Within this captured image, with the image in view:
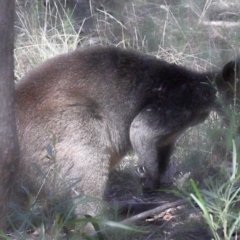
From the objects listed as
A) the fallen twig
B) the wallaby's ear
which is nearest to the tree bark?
the fallen twig

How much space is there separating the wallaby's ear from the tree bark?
2.54 meters

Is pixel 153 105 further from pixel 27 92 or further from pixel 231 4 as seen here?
pixel 231 4

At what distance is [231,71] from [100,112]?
51.9 inches

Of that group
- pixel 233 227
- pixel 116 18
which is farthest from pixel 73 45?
pixel 233 227

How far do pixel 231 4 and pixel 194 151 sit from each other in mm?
3195

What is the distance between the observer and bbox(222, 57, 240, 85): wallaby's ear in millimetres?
5113

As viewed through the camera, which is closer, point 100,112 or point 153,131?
point 100,112

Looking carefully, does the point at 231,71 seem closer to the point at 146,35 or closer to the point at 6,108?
the point at 146,35

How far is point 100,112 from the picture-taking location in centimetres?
487

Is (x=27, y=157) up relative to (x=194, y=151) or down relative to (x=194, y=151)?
up

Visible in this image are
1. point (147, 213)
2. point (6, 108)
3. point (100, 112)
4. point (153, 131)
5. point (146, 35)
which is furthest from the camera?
point (146, 35)

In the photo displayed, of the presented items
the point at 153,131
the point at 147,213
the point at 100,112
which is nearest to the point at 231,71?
the point at 153,131

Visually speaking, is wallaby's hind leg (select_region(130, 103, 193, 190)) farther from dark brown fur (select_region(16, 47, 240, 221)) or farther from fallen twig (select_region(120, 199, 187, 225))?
fallen twig (select_region(120, 199, 187, 225))

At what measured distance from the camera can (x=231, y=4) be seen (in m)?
7.94
